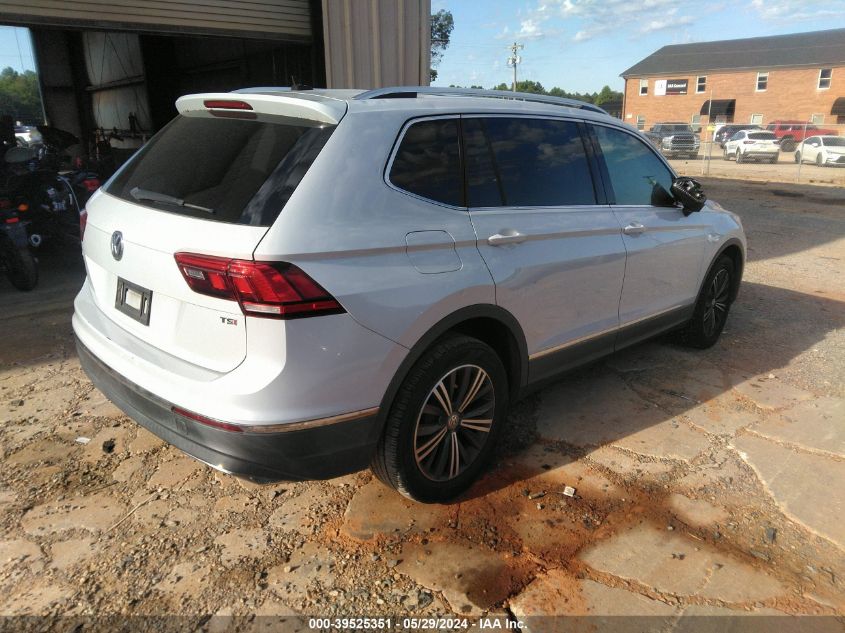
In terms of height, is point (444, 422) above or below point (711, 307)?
above

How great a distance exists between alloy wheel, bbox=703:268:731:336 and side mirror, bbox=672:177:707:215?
866mm

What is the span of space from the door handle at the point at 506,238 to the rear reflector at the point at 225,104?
1.24 metres

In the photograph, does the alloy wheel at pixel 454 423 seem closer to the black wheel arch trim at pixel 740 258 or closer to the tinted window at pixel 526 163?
the tinted window at pixel 526 163

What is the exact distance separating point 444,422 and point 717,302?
11.2 feet

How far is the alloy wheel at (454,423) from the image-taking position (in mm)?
2826

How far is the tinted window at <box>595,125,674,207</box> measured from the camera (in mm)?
3953

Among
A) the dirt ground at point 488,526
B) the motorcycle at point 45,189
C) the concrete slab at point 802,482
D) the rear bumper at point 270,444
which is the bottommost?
the concrete slab at point 802,482

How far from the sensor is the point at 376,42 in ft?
28.2

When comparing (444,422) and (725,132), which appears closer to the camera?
(444,422)

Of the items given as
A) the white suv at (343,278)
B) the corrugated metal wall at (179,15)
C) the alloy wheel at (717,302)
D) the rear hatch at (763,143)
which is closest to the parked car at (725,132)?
the rear hatch at (763,143)

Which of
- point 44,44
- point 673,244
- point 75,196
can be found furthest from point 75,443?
point 44,44

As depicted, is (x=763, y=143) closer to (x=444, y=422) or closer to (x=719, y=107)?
(x=719, y=107)

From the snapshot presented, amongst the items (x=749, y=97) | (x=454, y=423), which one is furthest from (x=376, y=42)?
(x=749, y=97)

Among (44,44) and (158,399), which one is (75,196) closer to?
(158,399)
